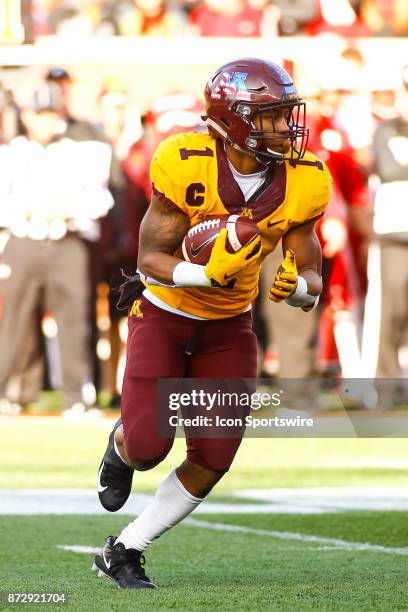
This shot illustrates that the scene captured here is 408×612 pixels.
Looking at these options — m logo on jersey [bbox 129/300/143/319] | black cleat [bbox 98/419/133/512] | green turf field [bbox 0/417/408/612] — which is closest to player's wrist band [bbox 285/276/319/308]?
m logo on jersey [bbox 129/300/143/319]

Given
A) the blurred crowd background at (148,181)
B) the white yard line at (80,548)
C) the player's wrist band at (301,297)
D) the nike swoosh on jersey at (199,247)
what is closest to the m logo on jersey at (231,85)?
the nike swoosh on jersey at (199,247)

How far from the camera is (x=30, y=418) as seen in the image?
10656 mm

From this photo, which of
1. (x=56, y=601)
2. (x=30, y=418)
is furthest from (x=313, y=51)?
(x=56, y=601)

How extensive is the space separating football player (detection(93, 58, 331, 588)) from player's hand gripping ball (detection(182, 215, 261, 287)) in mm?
80

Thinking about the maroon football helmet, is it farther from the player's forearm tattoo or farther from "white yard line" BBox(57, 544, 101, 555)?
"white yard line" BBox(57, 544, 101, 555)

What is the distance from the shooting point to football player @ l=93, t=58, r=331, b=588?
4.70 metres

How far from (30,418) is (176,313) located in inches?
233

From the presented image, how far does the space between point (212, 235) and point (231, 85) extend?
0.52 m

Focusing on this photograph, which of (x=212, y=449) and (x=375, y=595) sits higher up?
(x=212, y=449)

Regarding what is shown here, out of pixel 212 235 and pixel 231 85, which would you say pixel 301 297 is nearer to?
pixel 212 235

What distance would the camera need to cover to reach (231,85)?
4.80 m

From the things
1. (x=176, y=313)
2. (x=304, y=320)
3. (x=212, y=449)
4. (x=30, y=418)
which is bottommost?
(x=30, y=418)

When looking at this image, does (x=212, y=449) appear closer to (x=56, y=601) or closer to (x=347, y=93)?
(x=56, y=601)

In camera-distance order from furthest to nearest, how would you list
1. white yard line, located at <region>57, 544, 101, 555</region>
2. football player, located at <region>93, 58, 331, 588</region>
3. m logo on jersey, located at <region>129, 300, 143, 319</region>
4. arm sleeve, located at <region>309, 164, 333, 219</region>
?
white yard line, located at <region>57, 544, 101, 555</region> < m logo on jersey, located at <region>129, 300, 143, 319</region> < arm sleeve, located at <region>309, 164, 333, 219</region> < football player, located at <region>93, 58, 331, 588</region>
